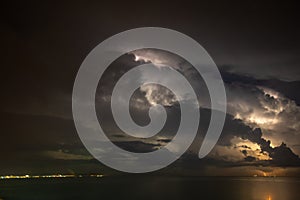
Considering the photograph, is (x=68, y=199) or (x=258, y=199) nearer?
(x=68, y=199)

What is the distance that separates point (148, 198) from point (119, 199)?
30.6 feet

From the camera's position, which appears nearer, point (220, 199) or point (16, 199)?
point (16, 199)

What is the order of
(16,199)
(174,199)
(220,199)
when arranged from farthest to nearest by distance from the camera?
(220,199)
(174,199)
(16,199)

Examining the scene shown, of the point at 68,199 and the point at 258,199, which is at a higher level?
the point at 258,199

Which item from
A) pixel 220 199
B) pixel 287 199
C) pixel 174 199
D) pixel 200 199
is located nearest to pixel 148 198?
pixel 174 199

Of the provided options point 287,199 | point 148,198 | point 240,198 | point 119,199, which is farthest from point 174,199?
point 287,199

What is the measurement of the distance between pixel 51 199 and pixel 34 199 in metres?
5.08

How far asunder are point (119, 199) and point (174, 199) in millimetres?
17067

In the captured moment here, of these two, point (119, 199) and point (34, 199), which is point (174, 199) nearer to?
point (119, 199)

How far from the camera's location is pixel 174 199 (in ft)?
319

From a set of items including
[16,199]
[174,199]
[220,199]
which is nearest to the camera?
[16,199]

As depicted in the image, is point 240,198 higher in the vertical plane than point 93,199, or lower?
higher

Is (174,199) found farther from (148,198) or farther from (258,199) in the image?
(258,199)

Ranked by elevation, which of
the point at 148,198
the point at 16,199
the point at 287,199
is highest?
the point at 287,199
